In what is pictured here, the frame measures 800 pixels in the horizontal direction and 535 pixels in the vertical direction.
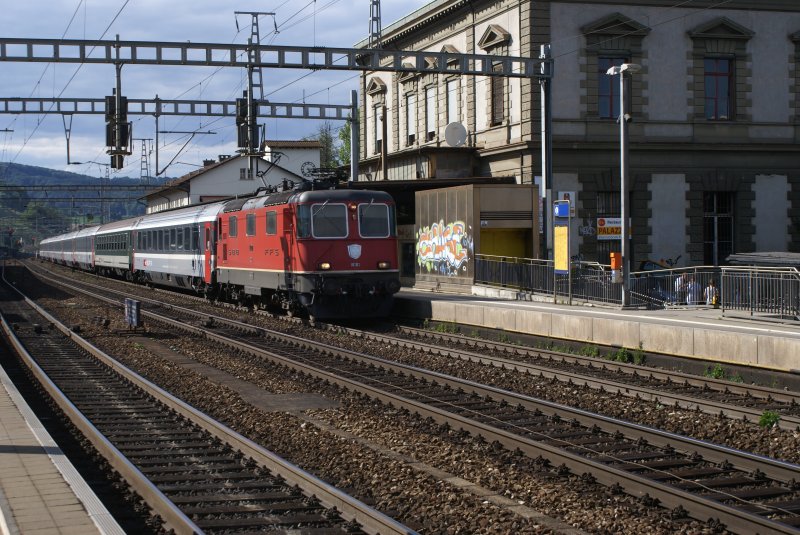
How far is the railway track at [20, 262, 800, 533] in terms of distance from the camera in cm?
771

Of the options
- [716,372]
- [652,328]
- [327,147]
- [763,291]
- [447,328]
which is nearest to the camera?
[716,372]

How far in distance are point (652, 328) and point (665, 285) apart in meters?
6.51

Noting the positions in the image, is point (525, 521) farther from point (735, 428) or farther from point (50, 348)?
point (50, 348)

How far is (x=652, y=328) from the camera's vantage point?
57.8ft

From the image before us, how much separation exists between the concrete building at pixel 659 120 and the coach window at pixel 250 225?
1249cm

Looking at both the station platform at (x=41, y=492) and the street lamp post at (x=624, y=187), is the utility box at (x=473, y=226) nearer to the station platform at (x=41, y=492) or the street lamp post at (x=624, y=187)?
the street lamp post at (x=624, y=187)

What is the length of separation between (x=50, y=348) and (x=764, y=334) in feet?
46.0

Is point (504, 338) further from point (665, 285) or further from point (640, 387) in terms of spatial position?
point (640, 387)

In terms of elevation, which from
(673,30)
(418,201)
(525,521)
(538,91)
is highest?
(673,30)

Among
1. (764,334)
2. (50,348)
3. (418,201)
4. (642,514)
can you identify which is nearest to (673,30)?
(418,201)

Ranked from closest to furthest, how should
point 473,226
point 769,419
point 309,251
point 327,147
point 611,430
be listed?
point 611,430
point 769,419
point 309,251
point 473,226
point 327,147

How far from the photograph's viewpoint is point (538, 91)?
117 feet

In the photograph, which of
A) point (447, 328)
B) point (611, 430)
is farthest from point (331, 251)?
point (611, 430)

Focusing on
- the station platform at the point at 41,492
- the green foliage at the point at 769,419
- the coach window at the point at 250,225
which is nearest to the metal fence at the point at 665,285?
the coach window at the point at 250,225
